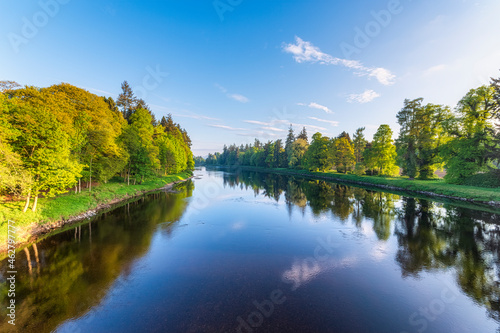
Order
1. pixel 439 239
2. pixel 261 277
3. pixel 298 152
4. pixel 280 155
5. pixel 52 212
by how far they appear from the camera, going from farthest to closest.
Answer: pixel 280 155
pixel 298 152
pixel 52 212
pixel 439 239
pixel 261 277

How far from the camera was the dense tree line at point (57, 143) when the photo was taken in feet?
43.4

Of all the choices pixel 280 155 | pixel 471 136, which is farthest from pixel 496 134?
pixel 280 155

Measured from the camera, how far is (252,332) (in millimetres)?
6359

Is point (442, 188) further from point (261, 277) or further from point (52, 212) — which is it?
point (52, 212)

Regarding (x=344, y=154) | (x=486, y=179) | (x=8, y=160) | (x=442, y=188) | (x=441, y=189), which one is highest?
(x=344, y=154)

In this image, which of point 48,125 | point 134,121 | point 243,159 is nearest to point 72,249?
point 48,125

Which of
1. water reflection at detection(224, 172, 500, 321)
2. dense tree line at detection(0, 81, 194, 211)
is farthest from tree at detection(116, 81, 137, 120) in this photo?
water reflection at detection(224, 172, 500, 321)

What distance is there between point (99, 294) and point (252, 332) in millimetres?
6955

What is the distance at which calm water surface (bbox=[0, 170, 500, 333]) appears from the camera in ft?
22.7

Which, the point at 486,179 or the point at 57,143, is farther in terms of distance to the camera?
the point at 486,179

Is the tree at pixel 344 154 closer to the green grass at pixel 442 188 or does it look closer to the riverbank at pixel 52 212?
the green grass at pixel 442 188

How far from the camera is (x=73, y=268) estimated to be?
33.5 ft

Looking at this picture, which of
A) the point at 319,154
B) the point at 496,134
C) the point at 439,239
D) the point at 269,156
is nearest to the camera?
the point at 439,239

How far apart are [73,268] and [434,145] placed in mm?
60044
